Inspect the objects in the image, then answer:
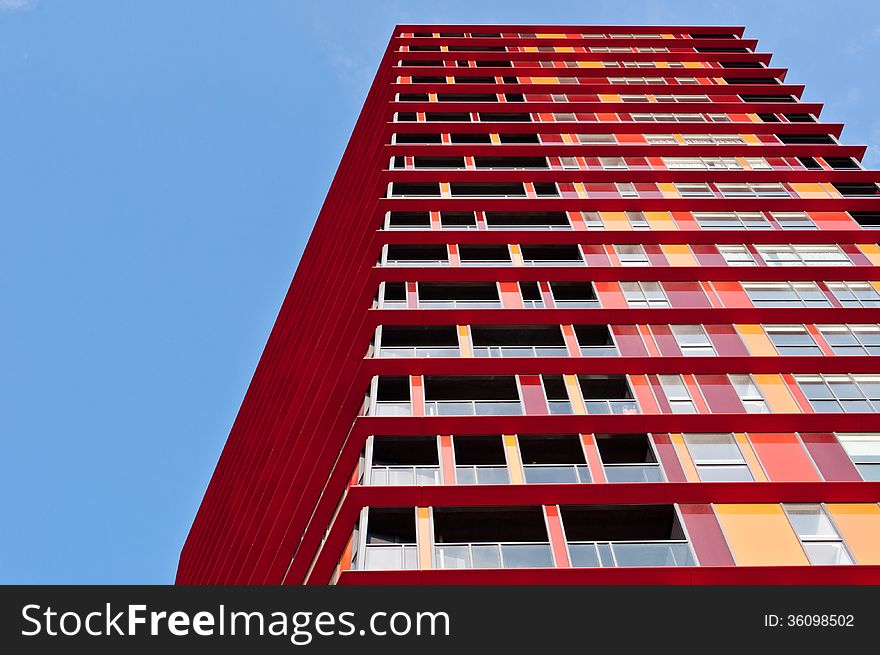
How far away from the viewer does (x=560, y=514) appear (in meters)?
26.5

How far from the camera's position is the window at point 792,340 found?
34188 millimetres

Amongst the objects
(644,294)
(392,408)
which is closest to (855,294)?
(644,294)

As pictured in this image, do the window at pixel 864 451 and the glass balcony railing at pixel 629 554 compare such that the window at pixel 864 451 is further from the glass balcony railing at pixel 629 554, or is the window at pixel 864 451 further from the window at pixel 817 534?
the glass balcony railing at pixel 629 554

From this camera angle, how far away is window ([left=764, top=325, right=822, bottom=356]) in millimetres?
34188

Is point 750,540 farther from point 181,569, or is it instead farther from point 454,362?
point 181,569

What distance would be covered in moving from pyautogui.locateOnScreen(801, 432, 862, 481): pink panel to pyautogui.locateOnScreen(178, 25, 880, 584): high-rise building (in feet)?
0.39

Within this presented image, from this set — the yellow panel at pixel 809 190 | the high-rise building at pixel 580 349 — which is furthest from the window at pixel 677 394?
the yellow panel at pixel 809 190

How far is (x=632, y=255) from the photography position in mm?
40156

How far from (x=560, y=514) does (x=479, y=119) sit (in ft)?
112

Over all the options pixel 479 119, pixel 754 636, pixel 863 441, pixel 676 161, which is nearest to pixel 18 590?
pixel 754 636

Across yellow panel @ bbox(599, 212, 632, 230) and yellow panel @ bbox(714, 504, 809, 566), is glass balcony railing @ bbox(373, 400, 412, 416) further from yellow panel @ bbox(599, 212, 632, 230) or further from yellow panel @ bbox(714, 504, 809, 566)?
yellow panel @ bbox(599, 212, 632, 230)

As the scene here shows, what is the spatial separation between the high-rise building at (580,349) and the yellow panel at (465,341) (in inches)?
4.7

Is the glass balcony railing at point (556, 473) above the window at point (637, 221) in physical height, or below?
below

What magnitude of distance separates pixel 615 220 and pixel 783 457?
16933 millimetres
